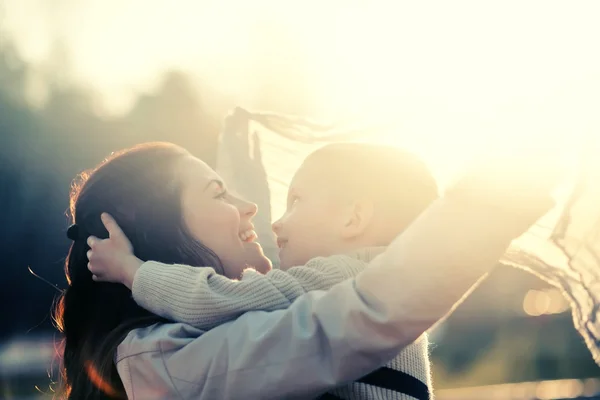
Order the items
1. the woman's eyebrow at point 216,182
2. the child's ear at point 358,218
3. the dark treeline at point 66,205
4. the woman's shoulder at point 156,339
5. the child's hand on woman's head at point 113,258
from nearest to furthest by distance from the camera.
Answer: the woman's shoulder at point 156,339 → the child's hand on woman's head at point 113,258 → the child's ear at point 358,218 → the woman's eyebrow at point 216,182 → the dark treeline at point 66,205

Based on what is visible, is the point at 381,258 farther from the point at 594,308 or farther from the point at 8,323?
the point at 8,323

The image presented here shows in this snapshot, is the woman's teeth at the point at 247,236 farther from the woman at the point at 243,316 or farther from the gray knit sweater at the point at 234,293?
the gray knit sweater at the point at 234,293

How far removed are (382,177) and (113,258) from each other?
1003 millimetres

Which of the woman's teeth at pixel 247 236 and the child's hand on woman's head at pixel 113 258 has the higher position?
the child's hand on woman's head at pixel 113 258

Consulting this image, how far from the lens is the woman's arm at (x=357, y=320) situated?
5.11 ft

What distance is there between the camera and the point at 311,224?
9.39 ft

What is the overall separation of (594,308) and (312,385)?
1258 mm

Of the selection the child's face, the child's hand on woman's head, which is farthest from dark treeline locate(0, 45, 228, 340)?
the child's hand on woman's head

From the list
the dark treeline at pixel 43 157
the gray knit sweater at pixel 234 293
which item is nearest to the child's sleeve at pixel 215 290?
the gray knit sweater at pixel 234 293

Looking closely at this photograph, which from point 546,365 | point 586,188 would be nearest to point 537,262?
point 586,188

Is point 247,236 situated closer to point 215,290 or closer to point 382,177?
point 382,177

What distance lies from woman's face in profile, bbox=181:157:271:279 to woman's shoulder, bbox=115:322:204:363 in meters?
0.62


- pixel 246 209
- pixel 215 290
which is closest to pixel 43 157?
pixel 246 209

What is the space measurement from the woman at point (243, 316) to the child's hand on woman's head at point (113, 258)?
0.06m
